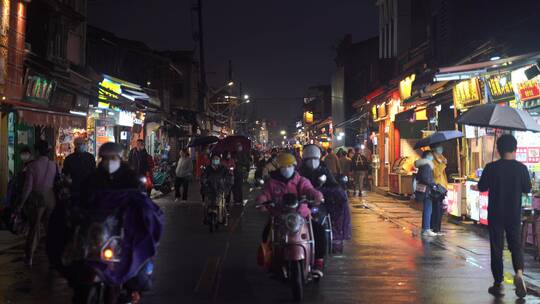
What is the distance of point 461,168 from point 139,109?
1261 centimetres

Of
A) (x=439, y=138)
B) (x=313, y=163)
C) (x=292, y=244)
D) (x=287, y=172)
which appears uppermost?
(x=439, y=138)

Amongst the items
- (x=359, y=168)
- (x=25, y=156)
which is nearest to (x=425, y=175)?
(x=25, y=156)

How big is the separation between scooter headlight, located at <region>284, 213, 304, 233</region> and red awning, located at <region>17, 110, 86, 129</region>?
8.95m

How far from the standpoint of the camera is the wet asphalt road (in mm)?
8258

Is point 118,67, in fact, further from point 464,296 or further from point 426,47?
point 464,296

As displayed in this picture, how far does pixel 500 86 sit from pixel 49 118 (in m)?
10.4

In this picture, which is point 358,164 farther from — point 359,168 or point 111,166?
point 111,166

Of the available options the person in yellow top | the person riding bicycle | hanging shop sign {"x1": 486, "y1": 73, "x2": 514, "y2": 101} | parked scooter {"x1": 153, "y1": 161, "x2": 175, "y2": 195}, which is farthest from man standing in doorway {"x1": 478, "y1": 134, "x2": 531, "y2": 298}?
parked scooter {"x1": 153, "y1": 161, "x2": 175, "y2": 195}

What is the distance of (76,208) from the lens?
6.09 metres

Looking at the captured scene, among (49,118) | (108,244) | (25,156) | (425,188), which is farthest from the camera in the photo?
(49,118)

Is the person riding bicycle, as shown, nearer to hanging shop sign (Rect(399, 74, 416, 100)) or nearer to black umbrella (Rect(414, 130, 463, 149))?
black umbrella (Rect(414, 130, 463, 149))

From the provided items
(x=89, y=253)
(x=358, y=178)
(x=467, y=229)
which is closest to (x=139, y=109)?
(x=358, y=178)

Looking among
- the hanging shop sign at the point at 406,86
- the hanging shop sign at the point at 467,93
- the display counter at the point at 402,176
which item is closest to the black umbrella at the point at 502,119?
the hanging shop sign at the point at 467,93

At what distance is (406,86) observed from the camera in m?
25.0
